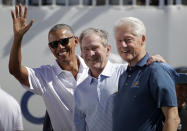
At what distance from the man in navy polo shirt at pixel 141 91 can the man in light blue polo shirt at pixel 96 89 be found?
1.07 ft

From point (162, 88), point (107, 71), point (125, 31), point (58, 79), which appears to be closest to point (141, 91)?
point (162, 88)

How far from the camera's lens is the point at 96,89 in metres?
2.74

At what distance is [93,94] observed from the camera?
2738 mm

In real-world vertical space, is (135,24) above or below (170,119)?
above

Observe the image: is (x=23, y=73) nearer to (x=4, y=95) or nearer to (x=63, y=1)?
(x=4, y=95)

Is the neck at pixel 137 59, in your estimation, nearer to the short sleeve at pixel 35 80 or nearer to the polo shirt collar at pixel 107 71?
the polo shirt collar at pixel 107 71

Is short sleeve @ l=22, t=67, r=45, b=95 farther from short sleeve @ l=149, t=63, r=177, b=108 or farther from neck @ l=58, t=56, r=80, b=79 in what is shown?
short sleeve @ l=149, t=63, r=177, b=108

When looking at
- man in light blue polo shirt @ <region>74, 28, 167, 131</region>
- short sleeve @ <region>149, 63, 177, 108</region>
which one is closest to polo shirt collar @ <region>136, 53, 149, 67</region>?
short sleeve @ <region>149, 63, 177, 108</region>

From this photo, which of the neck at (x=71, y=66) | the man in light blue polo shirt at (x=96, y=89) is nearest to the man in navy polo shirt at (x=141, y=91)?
the man in light blue polo shirt at (x=96, y=89)

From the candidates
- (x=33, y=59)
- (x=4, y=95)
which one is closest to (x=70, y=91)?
(x=4, y=95)

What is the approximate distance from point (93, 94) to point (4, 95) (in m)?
0.71

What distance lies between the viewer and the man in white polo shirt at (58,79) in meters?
2.98

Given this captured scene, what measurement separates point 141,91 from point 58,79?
3.74 ft

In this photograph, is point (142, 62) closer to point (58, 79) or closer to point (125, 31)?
point (125, 31)
